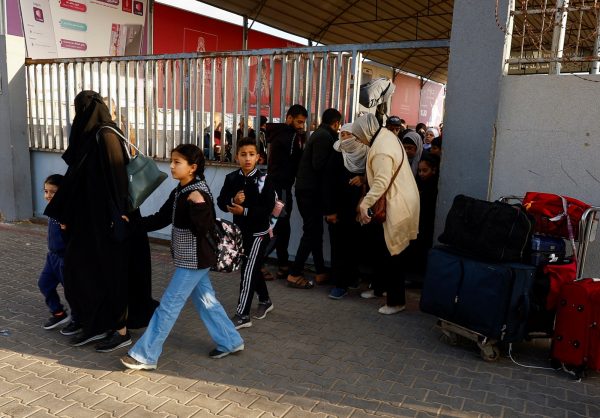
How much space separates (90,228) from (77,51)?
7846 mm

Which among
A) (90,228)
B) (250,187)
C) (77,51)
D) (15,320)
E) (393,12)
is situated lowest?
(15,320)

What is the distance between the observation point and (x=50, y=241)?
3.99 metres

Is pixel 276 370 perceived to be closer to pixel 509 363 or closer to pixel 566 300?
pixel 509 363

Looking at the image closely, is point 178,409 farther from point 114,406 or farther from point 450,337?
point 450,337

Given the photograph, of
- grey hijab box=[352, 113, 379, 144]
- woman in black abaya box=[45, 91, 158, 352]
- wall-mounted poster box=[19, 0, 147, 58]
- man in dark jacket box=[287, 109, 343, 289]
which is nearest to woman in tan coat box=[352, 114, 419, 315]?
grey hijab box=[352, 113, 379, 144]

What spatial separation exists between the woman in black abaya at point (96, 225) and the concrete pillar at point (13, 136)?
5197 millimetres

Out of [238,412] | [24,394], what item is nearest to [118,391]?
[24,394]

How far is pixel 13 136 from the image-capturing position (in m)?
8.11

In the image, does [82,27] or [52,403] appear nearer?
[52,403]

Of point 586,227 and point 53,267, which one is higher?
point 586,227

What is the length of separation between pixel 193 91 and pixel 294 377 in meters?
4.53

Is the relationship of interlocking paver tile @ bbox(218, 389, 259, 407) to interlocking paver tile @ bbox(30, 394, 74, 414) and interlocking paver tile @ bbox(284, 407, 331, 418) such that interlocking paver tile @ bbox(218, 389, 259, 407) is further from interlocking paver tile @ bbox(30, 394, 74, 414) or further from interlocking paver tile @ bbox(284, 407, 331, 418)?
interlocking paver tile @ bbox(30, 394, 74, 414)

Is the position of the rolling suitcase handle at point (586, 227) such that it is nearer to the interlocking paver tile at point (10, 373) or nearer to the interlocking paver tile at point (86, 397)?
the interlocking paver tile at point (86, 397)

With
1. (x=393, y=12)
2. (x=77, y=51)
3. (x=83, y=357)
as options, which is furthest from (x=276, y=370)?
(x=393, y=12)
